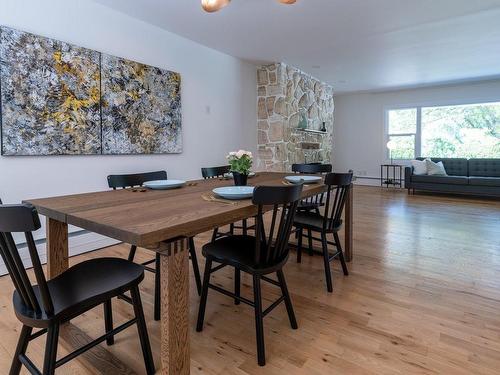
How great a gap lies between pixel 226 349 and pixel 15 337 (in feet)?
3.80

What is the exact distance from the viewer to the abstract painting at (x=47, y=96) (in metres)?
2.45

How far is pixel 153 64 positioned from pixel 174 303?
10.2 feet

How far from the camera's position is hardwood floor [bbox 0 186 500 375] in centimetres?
146

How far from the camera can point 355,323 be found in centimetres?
180

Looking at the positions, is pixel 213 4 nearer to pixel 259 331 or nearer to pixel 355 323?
pixel 259 331

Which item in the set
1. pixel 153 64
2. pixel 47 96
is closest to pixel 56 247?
pixel 47 96

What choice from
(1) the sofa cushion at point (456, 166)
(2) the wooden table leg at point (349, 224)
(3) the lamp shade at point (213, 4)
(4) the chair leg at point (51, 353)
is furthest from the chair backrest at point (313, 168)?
(1) the sofa cushion at point (456, 166)

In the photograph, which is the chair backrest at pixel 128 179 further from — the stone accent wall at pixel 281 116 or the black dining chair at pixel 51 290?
the stone accent wall at pixel 281 116

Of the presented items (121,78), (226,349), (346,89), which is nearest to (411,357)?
(226,349)

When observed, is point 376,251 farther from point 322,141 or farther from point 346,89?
point 346,89

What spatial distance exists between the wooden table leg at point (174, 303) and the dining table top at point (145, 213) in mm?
74

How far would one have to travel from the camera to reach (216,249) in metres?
1.74

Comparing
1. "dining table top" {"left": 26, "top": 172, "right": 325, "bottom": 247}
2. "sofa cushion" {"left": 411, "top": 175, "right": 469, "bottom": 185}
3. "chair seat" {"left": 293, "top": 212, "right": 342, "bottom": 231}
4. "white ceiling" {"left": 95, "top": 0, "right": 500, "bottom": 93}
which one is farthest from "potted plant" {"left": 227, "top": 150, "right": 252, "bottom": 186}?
"sofa cushion" {"left": 411, "top": 175, "right": 469, "bottom": 185}

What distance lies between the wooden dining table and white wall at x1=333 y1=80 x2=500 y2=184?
7.40m
